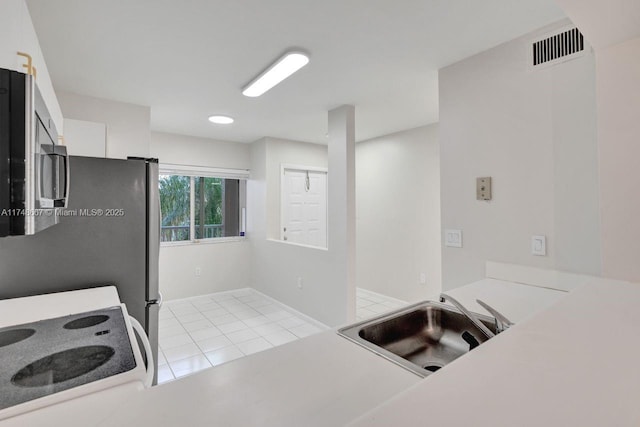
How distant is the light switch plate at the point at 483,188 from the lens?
1981 mm

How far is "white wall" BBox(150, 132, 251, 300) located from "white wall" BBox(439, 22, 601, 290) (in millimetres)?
3354

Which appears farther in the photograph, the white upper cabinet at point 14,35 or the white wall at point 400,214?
the white wall at point 400,214

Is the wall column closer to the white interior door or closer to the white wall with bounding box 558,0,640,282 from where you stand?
the white interior door

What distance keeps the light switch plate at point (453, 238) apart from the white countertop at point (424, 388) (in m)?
1.11

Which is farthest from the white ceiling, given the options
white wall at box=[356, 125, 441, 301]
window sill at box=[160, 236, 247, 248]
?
window sill at box=[160, 236, 247, 248]

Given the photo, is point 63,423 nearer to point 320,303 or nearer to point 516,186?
point 516,186

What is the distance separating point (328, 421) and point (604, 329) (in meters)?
0.77

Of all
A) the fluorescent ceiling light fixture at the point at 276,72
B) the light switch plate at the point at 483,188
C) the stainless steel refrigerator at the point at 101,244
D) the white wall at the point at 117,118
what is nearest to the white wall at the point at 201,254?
the white wall at the point at 117,118

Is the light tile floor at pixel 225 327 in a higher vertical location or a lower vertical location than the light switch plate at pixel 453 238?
lower

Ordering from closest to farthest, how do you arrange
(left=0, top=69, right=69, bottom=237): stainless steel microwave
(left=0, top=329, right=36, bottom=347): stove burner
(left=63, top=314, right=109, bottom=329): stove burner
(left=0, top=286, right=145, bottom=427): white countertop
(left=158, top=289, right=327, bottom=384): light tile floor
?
(left=0, top=286, right=145, bottom=427): white countertop < (left=0, top=69, right=69, bottom=237): stainless steel microwave < (left=0, top=329, right=36, bottom=347): stove burner < (left=63, top=314, right=109, bottom=329): stove burner < (left=158, top=289, right=327, bottom=384): light tile floor

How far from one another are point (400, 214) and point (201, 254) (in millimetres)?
2954

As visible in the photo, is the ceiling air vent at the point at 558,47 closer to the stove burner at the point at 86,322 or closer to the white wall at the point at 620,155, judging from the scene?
the white wall at the point at 620,155

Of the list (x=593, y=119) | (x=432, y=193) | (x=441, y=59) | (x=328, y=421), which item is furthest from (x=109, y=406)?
(x=432, y=193)

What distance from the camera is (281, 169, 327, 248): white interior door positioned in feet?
15.2
